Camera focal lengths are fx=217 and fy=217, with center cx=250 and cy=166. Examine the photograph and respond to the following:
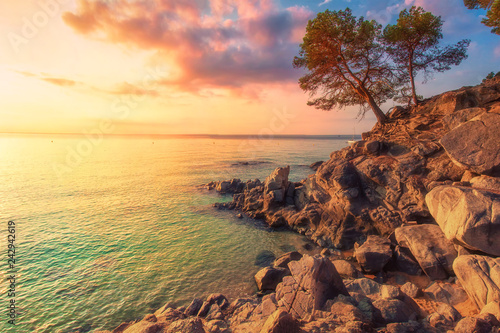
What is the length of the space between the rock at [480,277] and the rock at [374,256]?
4.23 m

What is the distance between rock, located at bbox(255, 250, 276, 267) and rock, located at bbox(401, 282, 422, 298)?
906cm

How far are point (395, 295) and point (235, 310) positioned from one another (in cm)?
819

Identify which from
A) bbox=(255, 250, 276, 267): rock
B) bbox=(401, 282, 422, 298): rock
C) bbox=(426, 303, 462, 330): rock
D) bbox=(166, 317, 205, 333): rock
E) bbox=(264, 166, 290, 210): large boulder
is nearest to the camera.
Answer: bbox=(166, 317, 205, 333): rock

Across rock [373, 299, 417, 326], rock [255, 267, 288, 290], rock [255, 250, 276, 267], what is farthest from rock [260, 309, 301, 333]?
rock [255, 250, 276, 267]

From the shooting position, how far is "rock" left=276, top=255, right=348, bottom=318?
34.2 feet

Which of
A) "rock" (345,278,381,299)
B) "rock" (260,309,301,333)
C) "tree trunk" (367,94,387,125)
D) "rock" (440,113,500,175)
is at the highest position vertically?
"tree trunk" (367,94,387,125)

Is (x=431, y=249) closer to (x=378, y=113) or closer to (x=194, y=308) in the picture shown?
(x=194, y=308)

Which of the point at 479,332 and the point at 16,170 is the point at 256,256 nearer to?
the point at 479,332

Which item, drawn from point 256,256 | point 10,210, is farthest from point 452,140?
point 10,210

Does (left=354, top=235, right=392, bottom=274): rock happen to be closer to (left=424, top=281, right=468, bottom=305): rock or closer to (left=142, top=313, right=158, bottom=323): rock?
(left=424, top=281, right=468, bottom=305): rock

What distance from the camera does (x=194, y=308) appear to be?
12.6 metres

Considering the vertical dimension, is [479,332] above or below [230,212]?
above

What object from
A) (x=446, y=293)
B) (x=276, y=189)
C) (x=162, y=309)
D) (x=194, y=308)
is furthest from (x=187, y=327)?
(x=276, y=189)

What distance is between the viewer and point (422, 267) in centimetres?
1375
